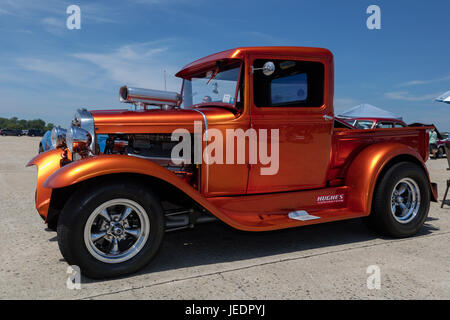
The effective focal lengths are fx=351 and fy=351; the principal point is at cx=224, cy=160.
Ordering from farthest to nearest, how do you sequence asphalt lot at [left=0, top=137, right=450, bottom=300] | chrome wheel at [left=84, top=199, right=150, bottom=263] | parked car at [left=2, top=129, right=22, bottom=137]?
parked car at [left=2, top=129, right=22, bottom=137]
chrome wheel at [left=84, top=199, right=150, bottom=263]
asphalt lot at [left=0, top=137, right=450, bottom=300]

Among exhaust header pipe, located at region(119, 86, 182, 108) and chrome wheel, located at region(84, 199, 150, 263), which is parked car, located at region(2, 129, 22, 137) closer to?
exhaust header pipe, located at region(119, 86, 182, 108)

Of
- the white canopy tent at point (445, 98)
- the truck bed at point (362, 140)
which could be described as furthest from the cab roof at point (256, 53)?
the white canopy tent at point (445, 98)

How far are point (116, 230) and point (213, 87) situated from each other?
189cm

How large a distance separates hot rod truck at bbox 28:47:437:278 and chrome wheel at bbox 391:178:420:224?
1 cm

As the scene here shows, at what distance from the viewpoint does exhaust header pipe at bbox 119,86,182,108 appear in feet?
11.2

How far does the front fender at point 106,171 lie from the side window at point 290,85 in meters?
1.19

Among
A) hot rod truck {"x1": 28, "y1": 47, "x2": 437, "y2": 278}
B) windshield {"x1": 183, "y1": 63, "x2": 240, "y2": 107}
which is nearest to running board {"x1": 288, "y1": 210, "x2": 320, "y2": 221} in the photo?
hot rod truck {"x1": 28, "y1": 47, "x2": 437, "y2": 278}

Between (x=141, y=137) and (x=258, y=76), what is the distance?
4.36 feet

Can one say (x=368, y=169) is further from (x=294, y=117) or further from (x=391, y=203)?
(x=294, y=117)

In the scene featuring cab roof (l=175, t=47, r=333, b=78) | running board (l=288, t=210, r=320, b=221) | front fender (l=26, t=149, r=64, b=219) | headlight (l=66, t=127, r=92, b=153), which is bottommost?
running board (l=288, t=210, r=320, b=221)

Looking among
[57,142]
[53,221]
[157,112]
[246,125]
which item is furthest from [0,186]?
[246,125]

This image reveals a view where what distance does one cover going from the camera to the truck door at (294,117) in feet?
11.7

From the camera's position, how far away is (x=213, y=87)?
3.92 meters
